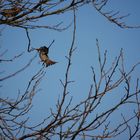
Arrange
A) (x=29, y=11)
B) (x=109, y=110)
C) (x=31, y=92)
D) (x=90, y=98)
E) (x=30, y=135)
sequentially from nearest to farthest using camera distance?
(x=109, y=110) → (x=90, y=98) → (x=30, y=135) → (x=29, y=11) → (x=31, y=92)

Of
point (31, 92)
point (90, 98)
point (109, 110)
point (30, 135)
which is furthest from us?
point (31, 92)

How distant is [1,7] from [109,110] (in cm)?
188

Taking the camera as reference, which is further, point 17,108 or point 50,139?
point 17,108

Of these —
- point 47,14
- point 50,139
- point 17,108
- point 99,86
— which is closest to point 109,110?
point 99,86

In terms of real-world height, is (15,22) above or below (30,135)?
above

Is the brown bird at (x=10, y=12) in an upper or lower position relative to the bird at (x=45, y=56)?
upper

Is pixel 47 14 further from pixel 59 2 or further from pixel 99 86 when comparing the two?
pixel 99 86

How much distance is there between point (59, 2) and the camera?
2.86m

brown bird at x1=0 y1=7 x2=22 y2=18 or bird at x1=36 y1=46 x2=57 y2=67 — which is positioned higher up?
brown bird at x1=0 y1=7 x2=22 y2=18

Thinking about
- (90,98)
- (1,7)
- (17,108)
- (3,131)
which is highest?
(1,7)

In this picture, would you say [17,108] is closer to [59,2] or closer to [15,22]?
[15,22]

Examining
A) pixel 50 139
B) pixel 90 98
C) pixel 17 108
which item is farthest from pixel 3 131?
pixel 90 98

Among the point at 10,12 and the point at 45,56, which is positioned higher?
the point at 10,12

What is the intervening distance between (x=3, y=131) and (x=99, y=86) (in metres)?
1.49
